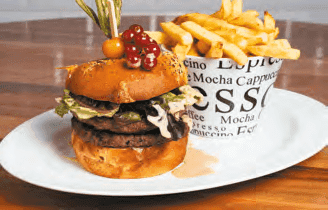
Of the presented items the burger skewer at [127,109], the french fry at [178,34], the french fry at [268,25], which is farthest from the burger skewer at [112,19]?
the french fry at [268,25]

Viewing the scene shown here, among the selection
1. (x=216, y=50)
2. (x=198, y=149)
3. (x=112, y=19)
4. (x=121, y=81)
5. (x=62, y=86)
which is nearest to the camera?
(x=121, y=81)

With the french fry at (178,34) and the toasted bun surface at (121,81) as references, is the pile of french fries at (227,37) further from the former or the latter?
the toasted bun surface at (121,81)

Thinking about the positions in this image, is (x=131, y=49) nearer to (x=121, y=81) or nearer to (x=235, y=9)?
(x=121, y=81)

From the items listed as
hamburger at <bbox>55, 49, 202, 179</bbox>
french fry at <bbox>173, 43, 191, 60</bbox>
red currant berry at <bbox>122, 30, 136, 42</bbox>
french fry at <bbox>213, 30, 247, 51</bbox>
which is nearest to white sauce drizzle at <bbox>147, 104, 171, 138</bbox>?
hamburger at <bbox>55, 49, 202, 179</bbox>

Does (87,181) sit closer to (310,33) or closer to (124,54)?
(124,54)

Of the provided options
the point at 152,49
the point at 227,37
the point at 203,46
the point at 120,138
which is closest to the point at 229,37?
the point at 227,37
